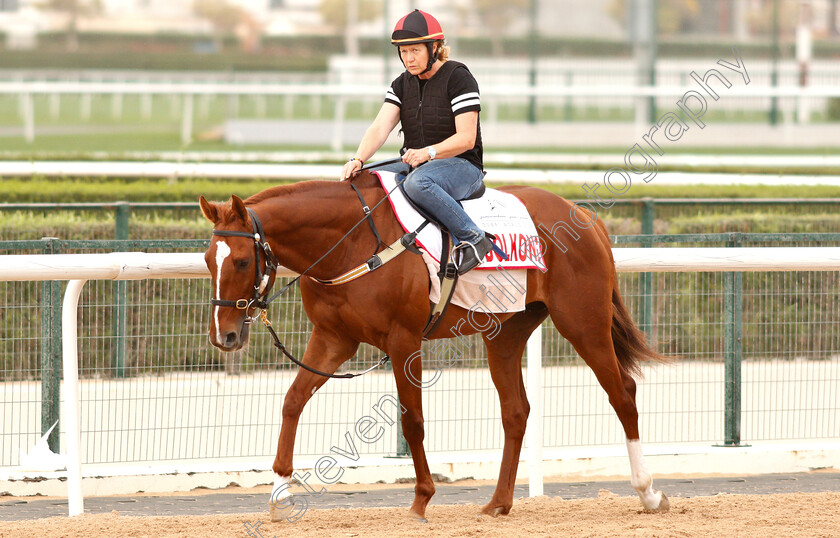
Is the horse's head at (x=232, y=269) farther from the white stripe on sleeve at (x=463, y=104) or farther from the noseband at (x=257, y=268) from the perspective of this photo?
the white stripe on sleeve at (x=463, y=104)

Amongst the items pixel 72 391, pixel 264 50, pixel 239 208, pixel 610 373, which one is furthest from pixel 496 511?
pixel 264 50

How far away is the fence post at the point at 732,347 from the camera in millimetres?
6895

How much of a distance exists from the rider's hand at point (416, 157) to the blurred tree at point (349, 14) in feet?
89.8

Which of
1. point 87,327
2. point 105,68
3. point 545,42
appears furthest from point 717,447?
point 105,68

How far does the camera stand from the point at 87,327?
256 inches

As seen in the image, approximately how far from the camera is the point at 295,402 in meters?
4.84

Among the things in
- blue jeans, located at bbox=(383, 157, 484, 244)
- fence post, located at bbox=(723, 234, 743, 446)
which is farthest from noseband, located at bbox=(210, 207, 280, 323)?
fence post, located at bbox=(723, 234, 743, 446)

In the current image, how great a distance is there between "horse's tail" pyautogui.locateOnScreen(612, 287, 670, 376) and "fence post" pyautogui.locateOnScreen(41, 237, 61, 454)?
301cm

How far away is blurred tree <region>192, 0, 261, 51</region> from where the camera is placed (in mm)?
37406

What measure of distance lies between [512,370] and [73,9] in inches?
1481

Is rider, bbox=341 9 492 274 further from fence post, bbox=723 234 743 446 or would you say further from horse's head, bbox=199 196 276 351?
fence post, bbox=723 234 743 446

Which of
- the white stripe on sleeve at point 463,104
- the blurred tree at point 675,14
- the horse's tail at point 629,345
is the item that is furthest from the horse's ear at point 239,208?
the blurred tree at point 675,14

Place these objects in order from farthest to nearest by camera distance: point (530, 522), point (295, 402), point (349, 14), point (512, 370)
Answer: point (349, 14)
point (512, 370)
point (530, 522)
point (295, 402)

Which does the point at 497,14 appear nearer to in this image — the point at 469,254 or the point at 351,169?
the point at 351,169
